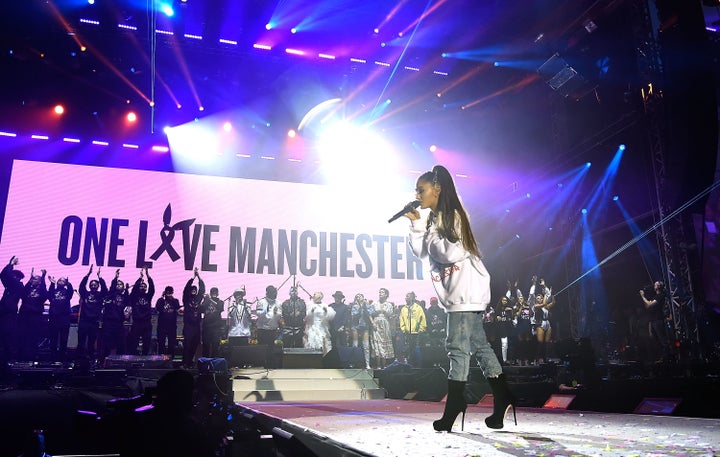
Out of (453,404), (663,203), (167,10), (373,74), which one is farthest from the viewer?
(373,74)

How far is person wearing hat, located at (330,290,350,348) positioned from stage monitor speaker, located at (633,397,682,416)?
23.0 ft

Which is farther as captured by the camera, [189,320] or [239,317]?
[239,317]

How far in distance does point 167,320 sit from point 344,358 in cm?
383

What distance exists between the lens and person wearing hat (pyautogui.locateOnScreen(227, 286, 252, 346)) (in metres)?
11.7

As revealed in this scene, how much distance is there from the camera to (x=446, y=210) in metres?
3.31

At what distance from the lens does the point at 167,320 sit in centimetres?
1127

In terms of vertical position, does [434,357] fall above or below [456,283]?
below

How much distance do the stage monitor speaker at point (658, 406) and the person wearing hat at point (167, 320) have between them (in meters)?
8.92

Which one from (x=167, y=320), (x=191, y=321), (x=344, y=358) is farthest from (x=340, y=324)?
(x=167, y=320)

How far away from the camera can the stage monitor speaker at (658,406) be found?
5198 mm

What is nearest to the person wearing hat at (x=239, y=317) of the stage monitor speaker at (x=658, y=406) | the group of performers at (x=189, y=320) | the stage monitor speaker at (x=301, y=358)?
the group of performers at (x=189, y=320)

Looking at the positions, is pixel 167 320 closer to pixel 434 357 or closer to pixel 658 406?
pixel 434 357

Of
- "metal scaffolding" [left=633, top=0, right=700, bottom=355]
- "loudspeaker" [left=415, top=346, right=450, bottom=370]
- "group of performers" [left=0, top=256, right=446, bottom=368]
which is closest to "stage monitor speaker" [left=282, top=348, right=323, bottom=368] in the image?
"group of performers" [left=0, top=256, right=446, bottom=368]

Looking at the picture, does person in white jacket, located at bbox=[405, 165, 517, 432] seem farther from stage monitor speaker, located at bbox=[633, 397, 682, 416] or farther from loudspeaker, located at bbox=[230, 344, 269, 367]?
loudspeaker, located at bbox=[230, 344, 269, 367]
